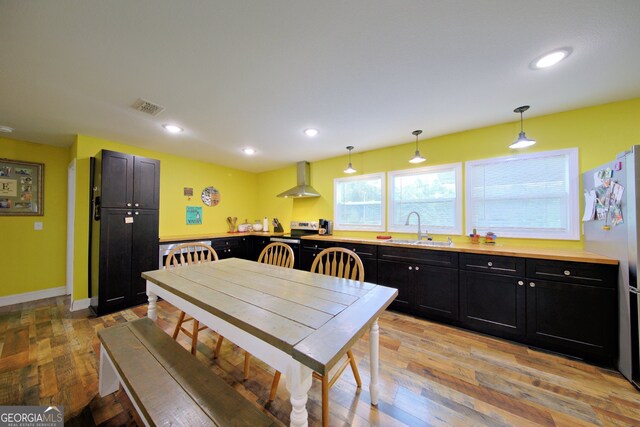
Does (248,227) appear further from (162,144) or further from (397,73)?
(397,73)

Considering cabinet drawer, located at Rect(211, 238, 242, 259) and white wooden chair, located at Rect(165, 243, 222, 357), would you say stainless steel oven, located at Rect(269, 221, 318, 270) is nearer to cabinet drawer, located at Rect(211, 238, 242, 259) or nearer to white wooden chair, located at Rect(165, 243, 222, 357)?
cabinet drawer, located at Rect(211, 238, 242, 259)

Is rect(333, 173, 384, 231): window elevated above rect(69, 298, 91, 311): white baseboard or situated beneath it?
elevated above

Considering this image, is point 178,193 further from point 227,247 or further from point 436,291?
point 436,291

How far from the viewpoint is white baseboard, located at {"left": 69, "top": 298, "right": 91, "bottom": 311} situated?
117 inches

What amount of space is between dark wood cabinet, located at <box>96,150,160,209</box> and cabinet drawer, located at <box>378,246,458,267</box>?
349cm

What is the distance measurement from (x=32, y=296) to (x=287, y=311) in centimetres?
469

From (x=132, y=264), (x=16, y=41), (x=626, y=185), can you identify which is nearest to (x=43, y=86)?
(x=16, y=41)

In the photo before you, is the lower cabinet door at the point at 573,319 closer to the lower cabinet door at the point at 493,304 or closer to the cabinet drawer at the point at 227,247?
the lower cabinet door at the point at 493,304

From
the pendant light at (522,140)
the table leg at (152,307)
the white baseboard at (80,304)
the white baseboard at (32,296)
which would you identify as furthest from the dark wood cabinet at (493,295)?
the white baseboard at (32,296)

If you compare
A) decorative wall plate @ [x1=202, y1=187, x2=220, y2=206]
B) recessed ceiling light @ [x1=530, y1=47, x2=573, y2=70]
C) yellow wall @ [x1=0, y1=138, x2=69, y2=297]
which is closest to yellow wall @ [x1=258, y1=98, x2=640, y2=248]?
recessed ceiling light @ [x1=530, y1=47, x2=573, y2=70]

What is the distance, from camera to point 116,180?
2.98m

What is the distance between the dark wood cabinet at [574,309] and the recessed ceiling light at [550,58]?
5.56 ft

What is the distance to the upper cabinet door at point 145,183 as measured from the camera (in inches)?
124

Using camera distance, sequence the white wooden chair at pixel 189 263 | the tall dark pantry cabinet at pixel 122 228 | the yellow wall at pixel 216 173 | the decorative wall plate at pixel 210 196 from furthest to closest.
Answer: the decorative wall plate at pixel 210 196
the tall dark pantry cabinet at pixel 122 228
the yellow wall at pixel 216 173
the white wooden chair at pixel 189 263
